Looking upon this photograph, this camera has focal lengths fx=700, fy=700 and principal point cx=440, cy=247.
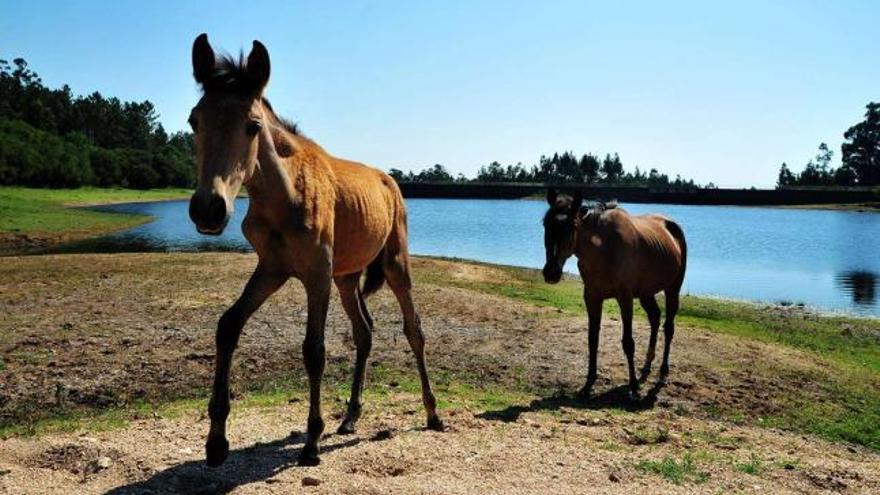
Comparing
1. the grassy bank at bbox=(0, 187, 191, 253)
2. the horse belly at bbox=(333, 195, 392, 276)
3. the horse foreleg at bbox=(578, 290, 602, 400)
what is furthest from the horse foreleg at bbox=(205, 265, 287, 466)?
the grassy bank at bbox=(0, 187, 191, 253)

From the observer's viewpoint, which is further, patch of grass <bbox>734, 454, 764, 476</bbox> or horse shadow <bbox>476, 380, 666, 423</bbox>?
horse shadow <bbox>476, 380, 666, 423</bbox>

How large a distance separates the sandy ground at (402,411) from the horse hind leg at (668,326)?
28cm

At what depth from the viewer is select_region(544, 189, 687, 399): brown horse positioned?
9133 mm

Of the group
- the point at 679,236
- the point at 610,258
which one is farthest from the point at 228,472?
the point at 679,236

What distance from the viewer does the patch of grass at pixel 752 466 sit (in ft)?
19.5

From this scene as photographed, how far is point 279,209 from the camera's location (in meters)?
5.07

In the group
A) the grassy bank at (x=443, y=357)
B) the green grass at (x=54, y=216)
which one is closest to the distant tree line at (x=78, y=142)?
the green grass at (x=54, y=216)

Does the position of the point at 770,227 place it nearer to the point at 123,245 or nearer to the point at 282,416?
the point at 123,245

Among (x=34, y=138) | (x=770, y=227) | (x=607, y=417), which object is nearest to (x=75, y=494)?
(x=607, y=417)

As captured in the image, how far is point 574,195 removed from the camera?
930cm

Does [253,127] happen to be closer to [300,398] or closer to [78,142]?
[300,398]

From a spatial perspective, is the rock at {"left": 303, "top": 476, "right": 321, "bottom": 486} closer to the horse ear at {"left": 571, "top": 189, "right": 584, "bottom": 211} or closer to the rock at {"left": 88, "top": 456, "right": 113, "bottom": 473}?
the rock at {"left": 88, "top": 456, "right": 113, "bottom": 473}

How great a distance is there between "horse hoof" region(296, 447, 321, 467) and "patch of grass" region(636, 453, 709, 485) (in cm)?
263

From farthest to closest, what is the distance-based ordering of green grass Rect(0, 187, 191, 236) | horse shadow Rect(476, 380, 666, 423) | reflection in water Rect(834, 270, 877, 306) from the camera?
green grass Rect(0, 187, 191, 236), reflection in water Rect(834, 270, 877, 306), horse shadow Rect(476, 380, 666, 423)
